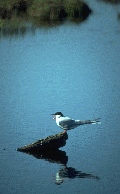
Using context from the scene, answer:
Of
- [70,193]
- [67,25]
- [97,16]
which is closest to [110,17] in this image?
[97,16]

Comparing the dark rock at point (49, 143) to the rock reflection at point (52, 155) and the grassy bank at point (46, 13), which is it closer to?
the rock reflection at point (52, 155)

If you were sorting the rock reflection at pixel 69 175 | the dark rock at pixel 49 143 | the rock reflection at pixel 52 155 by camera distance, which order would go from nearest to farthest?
the rock reflection at pixel 69 175 → the rock reflection at pixel 52 155 → the dark rock at pixel 49 143

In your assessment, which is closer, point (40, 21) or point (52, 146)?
point (52, 146)

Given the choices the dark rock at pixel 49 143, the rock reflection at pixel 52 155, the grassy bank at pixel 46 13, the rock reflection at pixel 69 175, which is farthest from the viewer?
the grassy bank at pixel 46 13

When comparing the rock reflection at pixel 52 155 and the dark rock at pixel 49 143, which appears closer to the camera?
the rock reflection at pixel 52 155

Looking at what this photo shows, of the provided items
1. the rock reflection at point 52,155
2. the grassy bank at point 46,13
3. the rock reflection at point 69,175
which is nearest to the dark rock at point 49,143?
the rock reflection at point 52,155

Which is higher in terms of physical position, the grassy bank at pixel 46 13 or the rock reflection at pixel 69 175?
the grassy bank at pixel 46 13

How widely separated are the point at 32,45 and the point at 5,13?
4801 millimetres

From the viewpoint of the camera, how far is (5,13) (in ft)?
71.3

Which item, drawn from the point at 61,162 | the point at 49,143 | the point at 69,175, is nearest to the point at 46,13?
the point at 49,143

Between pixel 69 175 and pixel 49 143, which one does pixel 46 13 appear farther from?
pixel 69 175

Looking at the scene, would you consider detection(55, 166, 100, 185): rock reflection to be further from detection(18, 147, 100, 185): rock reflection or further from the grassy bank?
the grassy bank

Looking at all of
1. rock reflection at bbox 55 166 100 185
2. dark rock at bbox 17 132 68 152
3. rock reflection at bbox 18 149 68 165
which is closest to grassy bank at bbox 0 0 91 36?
dark rock at bbox 17 132 68 152

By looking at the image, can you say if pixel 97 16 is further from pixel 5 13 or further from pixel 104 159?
pixel 104 159
